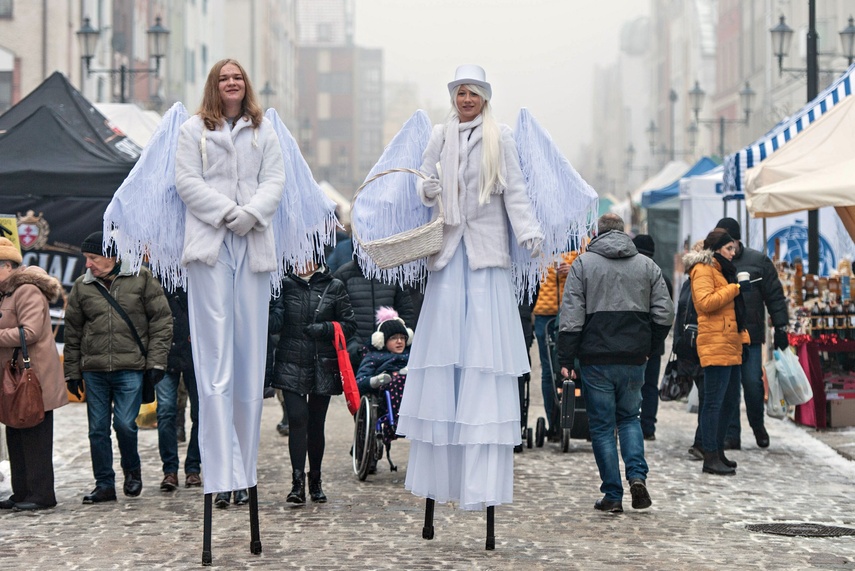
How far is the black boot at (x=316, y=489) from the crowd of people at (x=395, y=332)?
15mm

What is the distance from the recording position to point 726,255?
10.7 metres

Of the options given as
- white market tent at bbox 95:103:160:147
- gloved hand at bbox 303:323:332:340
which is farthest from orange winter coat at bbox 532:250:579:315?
white market tent at bbox 95:103:160:147

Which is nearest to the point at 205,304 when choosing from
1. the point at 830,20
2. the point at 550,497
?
the point at 550,497

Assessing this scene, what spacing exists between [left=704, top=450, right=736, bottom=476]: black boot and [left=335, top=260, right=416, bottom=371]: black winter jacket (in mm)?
2441

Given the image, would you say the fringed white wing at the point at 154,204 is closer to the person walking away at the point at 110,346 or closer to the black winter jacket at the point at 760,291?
the person walking away at the point at 110,346

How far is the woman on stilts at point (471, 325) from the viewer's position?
7066mm

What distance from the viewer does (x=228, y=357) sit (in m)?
6.75

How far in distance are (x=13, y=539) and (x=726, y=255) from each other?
568 centimetres

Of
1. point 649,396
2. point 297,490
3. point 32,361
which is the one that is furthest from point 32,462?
point 649,396

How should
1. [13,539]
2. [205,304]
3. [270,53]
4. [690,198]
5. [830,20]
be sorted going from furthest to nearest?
1. [270,53]
2. [830,20]
3. [690,198]
4. [13,539]
5. [205,304]

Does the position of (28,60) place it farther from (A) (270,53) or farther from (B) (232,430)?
(A) (270,53)

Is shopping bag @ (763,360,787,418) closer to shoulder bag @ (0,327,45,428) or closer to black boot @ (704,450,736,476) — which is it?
black boot @ (704,450,736,476)

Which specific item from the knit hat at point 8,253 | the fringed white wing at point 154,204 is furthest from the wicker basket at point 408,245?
the knit hat at point 8,253

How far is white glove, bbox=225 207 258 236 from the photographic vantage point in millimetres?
6711
